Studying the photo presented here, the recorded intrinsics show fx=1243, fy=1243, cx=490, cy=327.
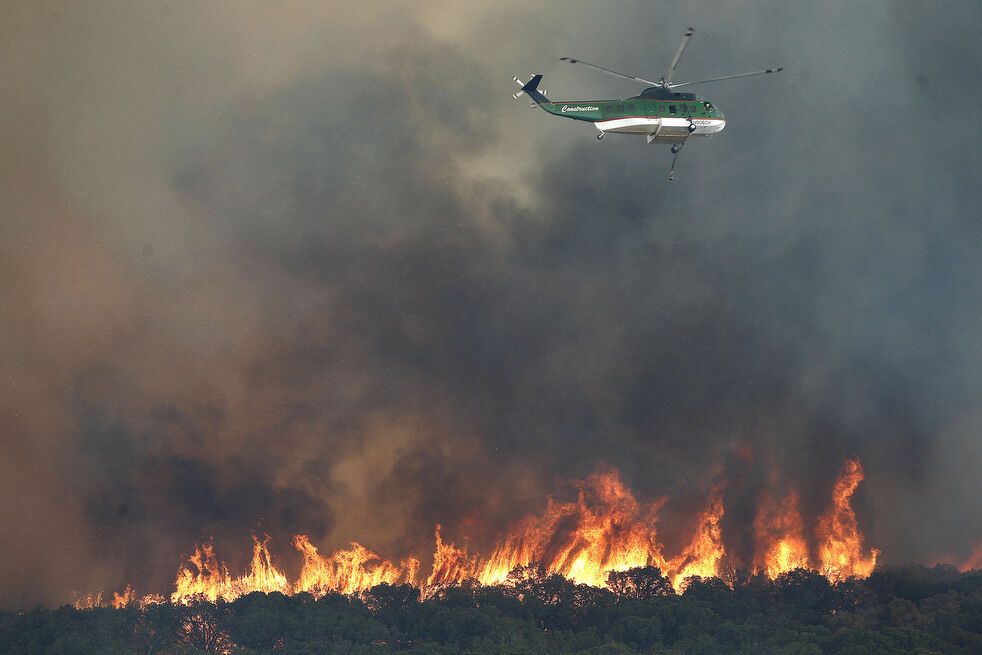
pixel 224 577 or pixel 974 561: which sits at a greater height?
pixel 974 561

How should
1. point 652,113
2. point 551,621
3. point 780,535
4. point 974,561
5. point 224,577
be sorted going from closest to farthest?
point 652,113 < point 551,621 < point 224,577 < point 780,535 < point 974,561

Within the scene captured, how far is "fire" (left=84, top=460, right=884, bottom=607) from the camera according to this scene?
3649 inches

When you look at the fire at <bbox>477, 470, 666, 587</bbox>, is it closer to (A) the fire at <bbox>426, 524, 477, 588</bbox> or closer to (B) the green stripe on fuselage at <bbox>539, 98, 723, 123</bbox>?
(A) the fire at <bbox>426, 524, 477, 588</bbox>

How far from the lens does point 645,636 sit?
265 feet

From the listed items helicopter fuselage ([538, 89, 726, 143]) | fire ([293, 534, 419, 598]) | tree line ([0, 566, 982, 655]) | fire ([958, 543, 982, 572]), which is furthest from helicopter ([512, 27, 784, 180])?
fire ([958, 543, 982, 572])

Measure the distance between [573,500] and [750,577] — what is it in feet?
48.2

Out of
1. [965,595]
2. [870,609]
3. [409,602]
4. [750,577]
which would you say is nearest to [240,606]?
[409,602]

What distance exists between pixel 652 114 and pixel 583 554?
4170 centimetres

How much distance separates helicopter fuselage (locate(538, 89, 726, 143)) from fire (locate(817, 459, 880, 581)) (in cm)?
4340

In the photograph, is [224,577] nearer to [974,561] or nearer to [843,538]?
[843,538]

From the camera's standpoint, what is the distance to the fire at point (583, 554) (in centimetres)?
9269

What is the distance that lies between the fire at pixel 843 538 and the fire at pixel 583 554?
0.08 meters

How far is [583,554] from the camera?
9594 cm

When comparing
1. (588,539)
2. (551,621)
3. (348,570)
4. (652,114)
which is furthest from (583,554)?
(652,114)
